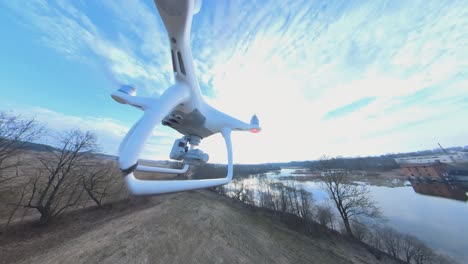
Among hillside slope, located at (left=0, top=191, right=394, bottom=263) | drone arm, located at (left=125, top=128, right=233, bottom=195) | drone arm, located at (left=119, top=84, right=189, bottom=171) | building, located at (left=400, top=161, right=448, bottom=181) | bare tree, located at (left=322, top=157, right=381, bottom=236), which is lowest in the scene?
hillside slope, located at (left=0, top=191, right=394, bottom=263)

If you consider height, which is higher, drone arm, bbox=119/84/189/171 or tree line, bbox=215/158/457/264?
drone arm, bbox=119/84/189/171

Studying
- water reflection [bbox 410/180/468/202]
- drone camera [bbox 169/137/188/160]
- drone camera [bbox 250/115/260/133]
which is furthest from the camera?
water reflection [bbox 410/180/468/202]

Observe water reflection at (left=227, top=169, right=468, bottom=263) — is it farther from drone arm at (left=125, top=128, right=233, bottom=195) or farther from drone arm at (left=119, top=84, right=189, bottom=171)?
drone arm at (left=119, top=84, right=189, bottom=171)

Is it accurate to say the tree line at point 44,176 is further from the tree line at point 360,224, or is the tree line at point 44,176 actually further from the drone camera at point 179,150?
the tree line at point 360,224

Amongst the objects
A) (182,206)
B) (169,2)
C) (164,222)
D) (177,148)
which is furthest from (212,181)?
(182,206)

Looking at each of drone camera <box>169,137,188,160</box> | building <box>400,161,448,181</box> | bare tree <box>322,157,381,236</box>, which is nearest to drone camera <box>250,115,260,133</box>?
drone camera <box>169,137,188,160</box>

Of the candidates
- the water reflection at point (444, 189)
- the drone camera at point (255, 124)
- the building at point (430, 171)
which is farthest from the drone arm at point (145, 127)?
the building at point (430, 171)

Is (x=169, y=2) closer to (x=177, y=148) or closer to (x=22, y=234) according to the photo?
(x=177, y=148)

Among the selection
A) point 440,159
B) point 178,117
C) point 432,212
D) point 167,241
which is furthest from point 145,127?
point 440,159
